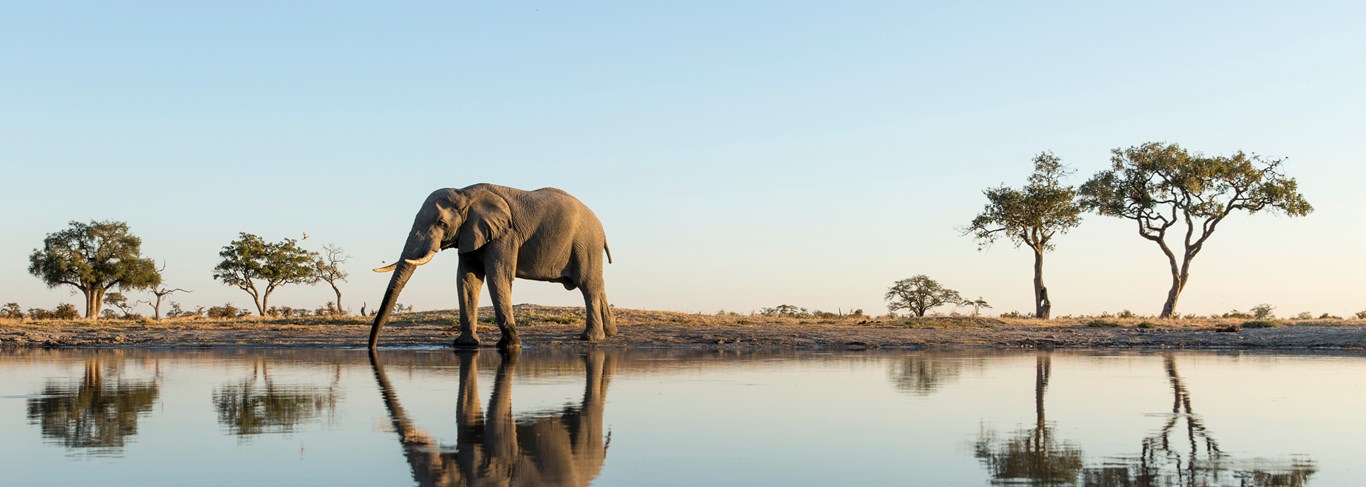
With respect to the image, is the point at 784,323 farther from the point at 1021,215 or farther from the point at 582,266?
the point at 1021,215

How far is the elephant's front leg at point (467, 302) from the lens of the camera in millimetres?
25578

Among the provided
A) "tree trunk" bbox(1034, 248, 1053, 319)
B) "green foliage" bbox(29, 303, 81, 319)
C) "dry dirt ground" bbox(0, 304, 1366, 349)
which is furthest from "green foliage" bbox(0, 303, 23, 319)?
"tree trunk" bbox(1034, 248, 1053, 319)

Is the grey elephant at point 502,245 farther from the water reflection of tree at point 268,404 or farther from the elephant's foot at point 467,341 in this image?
the water reflection of tree at point 268,404

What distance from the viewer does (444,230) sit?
83.1 ft

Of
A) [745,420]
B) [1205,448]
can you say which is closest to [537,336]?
[745,420]

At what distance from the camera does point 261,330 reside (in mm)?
31781

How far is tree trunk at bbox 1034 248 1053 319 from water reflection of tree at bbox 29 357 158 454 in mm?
41782

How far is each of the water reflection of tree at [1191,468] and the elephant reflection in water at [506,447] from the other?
348cm

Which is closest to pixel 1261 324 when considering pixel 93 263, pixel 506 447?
pixel 506 447

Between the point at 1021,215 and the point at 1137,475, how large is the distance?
4619 cm

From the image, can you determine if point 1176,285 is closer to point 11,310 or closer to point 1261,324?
point 1261,324

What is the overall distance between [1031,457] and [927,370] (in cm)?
989

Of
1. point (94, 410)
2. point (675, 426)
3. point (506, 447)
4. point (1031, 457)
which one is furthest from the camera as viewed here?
point (94, 410)

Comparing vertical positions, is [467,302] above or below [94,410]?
above
